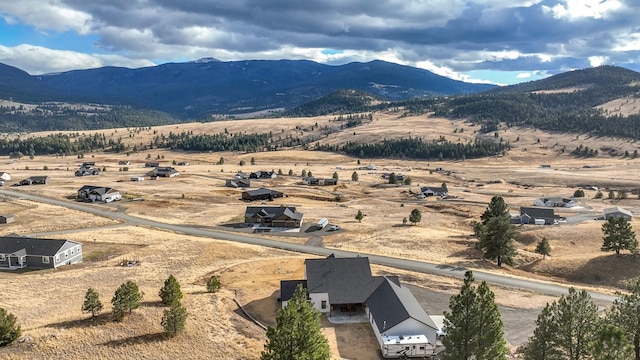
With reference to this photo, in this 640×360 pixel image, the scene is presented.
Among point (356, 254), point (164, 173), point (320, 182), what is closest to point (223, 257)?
point (356, 254)

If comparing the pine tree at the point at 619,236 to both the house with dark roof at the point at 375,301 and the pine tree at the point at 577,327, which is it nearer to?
the house with dark roof at the point at 375,301

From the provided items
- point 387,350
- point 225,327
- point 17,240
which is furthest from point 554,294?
point 17,240

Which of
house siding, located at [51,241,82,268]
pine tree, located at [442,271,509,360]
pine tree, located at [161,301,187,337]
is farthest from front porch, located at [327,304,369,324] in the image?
house siding, located at [51,241,82,268]

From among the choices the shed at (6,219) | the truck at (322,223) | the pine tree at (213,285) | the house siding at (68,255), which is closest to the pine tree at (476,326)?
the pine tree at (213,285)

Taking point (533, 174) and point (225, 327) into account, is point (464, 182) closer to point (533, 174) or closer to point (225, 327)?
point (533, 174)

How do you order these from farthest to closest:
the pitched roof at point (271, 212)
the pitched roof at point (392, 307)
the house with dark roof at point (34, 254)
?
the pitched roof at point (271, 212), the house with dark roof at point (34, 254), the pitched roof at point (392, 307)

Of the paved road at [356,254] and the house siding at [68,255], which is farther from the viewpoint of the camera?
the house siding at [68,255]

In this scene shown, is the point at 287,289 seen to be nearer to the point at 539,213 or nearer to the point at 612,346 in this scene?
the point at 612,346
